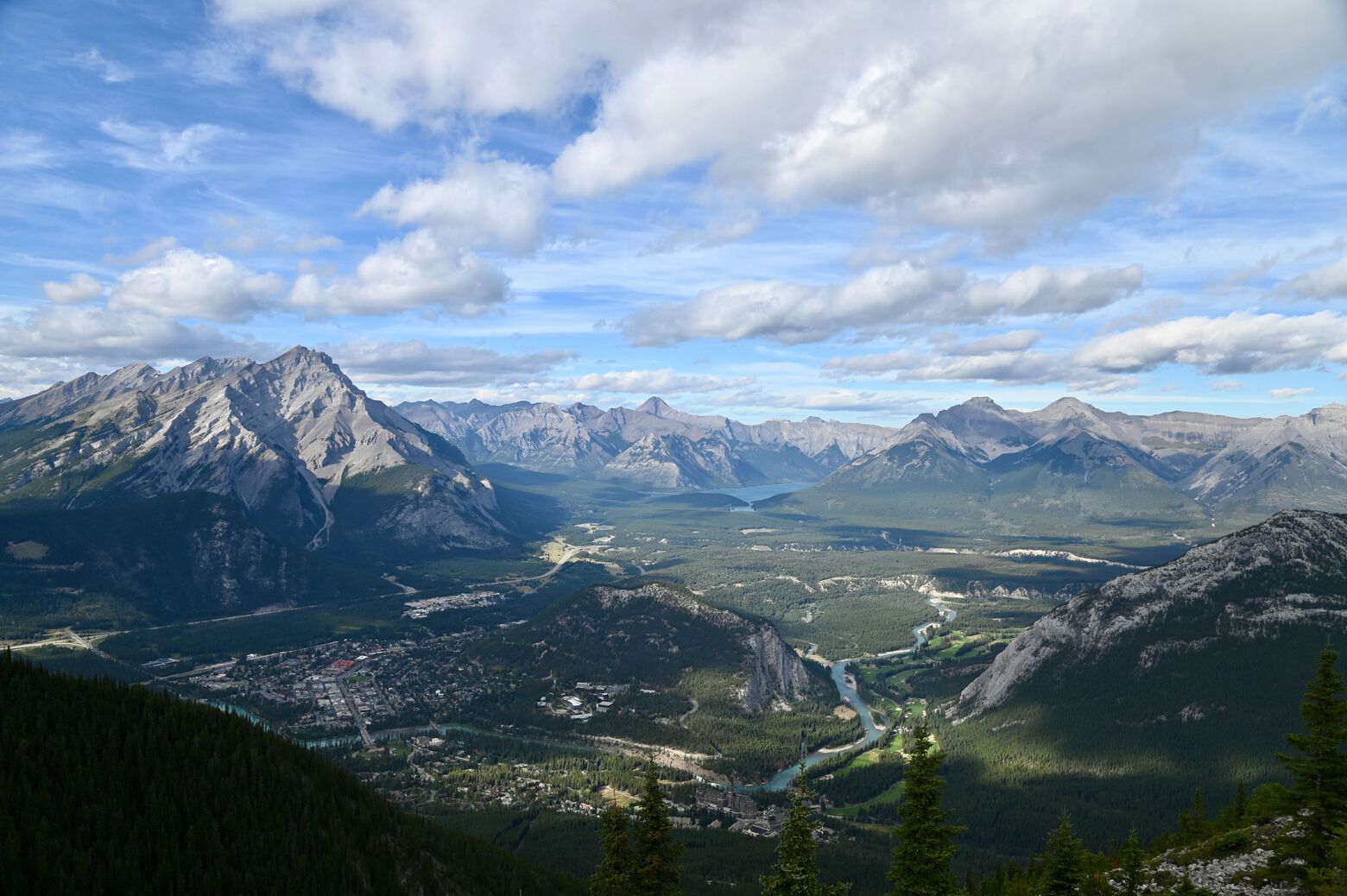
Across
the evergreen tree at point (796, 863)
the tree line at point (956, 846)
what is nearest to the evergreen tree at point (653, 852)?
the tree line at point (956, 846)

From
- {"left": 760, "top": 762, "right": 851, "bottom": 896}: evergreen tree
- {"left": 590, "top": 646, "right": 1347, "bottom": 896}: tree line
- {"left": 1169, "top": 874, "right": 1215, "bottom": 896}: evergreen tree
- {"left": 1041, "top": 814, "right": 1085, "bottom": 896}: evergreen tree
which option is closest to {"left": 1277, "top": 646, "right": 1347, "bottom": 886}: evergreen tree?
{"left": 590, "top": 646, "right": 1347, "bottom": 896}: tree line

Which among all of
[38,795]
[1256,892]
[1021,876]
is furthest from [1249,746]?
[38,795]

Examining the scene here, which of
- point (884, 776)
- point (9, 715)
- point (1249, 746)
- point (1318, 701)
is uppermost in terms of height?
point (1318, 701)

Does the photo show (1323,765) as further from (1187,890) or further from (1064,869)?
(1064,869)

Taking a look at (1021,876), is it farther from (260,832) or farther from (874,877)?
(260,832)

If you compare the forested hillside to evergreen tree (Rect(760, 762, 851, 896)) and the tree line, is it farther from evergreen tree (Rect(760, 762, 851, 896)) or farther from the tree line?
evergreen tree (Rect(760, 762, 851, 896))

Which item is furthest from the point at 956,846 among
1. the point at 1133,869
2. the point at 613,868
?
the point at 1133,869
